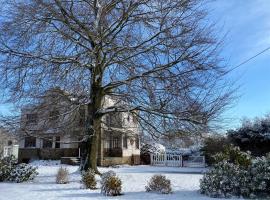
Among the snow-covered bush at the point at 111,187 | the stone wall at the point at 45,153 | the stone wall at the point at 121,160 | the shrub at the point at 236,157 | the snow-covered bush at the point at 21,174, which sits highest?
the stone wall at the point at 45,153

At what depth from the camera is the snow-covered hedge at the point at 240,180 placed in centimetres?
1250

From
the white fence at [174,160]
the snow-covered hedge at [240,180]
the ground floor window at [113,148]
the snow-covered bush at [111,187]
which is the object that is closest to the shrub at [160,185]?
the snow-covered hedge at [240,180]

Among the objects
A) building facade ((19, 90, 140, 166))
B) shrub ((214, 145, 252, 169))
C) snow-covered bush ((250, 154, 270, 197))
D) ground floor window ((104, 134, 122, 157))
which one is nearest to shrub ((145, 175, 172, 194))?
shrub ((214, 145, 252, 169))

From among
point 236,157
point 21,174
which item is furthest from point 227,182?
point 21,174

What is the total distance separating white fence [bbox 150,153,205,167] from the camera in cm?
3366

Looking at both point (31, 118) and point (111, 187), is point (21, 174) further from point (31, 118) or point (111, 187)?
point (111, 187)

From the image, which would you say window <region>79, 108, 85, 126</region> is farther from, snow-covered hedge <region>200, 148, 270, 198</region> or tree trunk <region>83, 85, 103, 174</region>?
snow-covered hedge <region>200, 148, 270, 198</region>

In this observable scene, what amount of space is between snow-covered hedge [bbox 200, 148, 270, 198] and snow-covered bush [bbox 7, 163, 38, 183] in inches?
330

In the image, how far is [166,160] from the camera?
3684 cm

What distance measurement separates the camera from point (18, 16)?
16.7 m

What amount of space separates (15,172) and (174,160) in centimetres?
2003

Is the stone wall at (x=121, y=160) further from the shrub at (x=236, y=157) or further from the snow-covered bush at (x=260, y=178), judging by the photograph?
the snow-covered bush at (x=260, y=178)

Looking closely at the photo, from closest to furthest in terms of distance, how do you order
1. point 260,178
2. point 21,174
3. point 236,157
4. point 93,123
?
1. point 260,178
2. point 236,157
3. point 21,174
4. point 93,123

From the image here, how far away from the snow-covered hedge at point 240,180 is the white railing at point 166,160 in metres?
21.7
